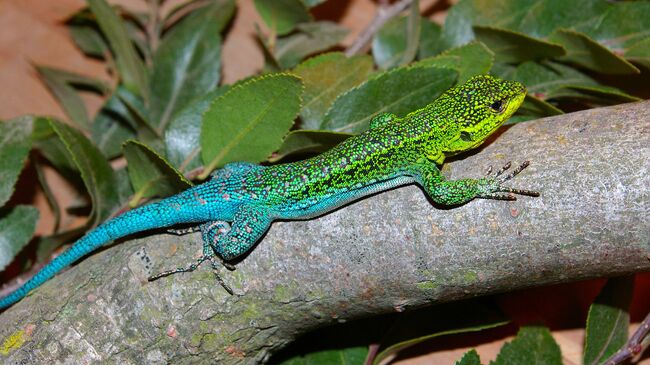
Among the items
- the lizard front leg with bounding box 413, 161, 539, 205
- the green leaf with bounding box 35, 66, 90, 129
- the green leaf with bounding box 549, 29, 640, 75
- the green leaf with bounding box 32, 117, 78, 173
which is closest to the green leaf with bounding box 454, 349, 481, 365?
the lizard front leg with bounding box 413, 161, 539, 205

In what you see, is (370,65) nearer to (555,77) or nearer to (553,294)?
(555,77)

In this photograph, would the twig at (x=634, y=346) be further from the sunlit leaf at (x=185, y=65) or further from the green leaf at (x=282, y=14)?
the sunlit leaf at (x=185, y=65)

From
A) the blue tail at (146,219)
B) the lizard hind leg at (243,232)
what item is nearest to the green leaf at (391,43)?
the lizard hind leg at (243,232)

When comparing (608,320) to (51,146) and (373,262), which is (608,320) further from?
(51,146)

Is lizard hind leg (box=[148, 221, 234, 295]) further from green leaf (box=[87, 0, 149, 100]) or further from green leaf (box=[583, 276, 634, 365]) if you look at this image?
green leaf (box=[583, 276, 634, 365])

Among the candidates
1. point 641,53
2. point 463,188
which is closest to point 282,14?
point 463,188
